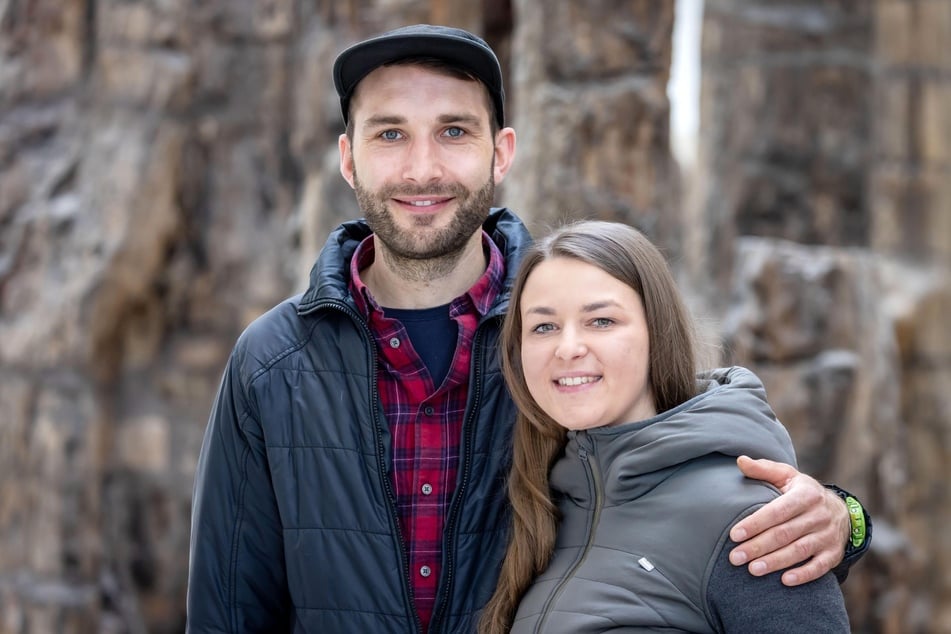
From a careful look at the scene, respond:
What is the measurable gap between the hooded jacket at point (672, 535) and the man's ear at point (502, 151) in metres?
0.54

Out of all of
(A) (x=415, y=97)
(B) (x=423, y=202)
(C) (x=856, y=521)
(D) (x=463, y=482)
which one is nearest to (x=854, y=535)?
(C) (x=856, y=521)

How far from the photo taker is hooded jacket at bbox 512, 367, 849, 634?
136cm

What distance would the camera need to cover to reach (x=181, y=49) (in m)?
5.53

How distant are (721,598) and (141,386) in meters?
4.71

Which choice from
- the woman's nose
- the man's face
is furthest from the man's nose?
the woman's nose

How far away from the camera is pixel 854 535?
152cm

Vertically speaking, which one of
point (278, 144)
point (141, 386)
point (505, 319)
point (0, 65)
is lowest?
point (141, 386)

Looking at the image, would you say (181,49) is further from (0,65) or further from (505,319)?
(505,319)

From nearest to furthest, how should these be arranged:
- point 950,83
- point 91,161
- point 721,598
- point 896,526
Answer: point 721,598, point 896,526, point 91,161, point 950,83

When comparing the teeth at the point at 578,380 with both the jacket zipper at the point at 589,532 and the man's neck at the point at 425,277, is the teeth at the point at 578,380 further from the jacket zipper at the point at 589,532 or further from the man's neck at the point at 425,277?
the man's neck at the point at 425,277

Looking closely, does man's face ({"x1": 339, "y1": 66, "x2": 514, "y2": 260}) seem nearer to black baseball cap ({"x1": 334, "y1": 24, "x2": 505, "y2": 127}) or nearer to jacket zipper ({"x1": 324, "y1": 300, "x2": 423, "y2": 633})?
black baseball cap ({"x1": 334, "y1": 24, "x2": 505, "y2": 127})

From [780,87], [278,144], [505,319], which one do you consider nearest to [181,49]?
[278,144]

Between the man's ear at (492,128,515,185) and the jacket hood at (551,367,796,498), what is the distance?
54 cm

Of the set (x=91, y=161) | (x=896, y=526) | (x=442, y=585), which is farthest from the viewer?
(x=91, y=161)
